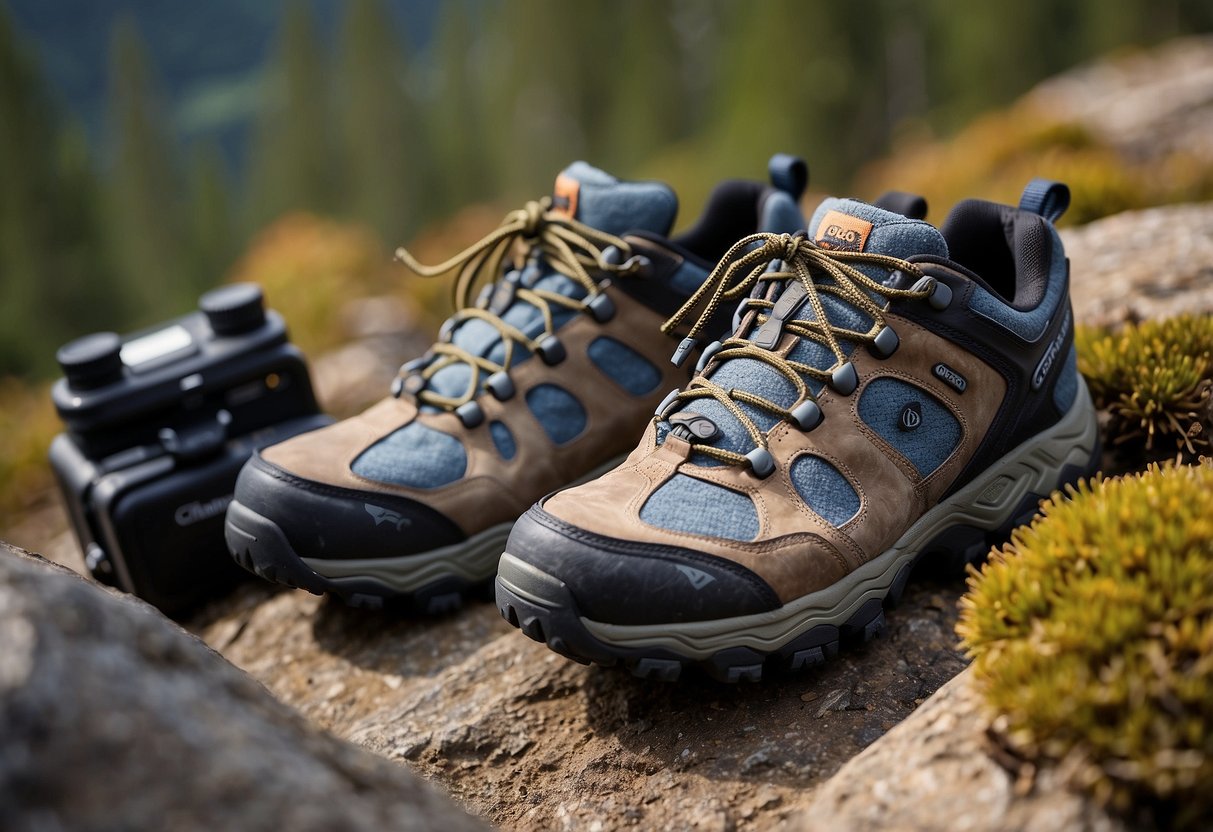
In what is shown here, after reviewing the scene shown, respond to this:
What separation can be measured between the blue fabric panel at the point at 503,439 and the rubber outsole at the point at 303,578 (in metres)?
0.40

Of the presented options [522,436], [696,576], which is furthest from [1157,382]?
[522,436]

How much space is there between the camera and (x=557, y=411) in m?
2.93

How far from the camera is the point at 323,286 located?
9.69 m

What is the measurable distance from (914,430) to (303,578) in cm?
168

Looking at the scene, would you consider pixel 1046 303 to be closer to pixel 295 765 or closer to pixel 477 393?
pixel 477 393

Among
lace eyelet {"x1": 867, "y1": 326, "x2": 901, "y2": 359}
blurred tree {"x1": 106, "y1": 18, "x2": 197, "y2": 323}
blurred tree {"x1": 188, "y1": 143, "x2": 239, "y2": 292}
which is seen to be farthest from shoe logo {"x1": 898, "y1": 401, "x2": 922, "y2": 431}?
blurred tree {"x1": 188, "y1": 143, "x2": 239, "y2": 292}

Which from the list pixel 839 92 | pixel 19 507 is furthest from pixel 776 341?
pixel 839 92

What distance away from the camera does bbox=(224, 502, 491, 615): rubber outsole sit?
2.57 metres

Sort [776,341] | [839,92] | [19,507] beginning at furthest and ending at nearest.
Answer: [839,92] < [19,507] < [776,341]

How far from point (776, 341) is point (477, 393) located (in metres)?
0.98

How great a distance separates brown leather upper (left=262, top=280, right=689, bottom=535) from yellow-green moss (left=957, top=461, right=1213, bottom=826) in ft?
4.35

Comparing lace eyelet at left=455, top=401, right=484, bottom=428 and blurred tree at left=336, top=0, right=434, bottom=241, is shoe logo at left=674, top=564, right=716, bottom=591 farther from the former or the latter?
blurred tree at left=336, top=0, right=434, bottom=241

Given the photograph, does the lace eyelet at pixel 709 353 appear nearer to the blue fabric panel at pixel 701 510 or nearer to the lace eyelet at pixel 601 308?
the blue fabric panel at pixel 701 510

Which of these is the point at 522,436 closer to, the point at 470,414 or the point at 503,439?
the point at 503,439
